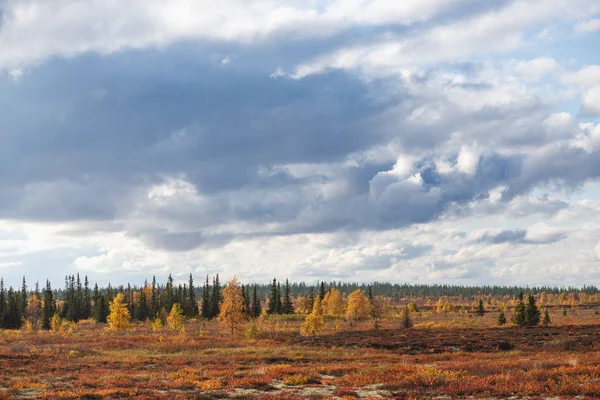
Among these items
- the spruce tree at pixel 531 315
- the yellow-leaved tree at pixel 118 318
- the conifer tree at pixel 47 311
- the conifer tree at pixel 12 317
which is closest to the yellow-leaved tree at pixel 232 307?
the yellow-leaved tree at pixel 118 318

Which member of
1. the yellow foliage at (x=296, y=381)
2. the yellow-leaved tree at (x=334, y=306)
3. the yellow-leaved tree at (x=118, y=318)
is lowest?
the yellow-leaved tree at (x=334, y=306)

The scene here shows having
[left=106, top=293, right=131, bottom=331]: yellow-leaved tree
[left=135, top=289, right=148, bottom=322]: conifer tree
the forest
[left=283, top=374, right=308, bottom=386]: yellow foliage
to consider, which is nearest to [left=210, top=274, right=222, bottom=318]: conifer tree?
[left=135, top=289, right=148, bottom=322]: conifer tree

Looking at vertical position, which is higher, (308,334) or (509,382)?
(509,382)

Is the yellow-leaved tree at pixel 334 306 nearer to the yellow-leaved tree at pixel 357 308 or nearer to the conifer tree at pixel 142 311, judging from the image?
the yellow-leaved tree at pixel 357 308

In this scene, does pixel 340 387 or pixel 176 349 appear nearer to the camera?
pixel 340 387

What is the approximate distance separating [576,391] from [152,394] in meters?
16.7

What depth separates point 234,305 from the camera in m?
69.8

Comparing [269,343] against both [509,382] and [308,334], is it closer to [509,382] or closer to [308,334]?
[308,334]

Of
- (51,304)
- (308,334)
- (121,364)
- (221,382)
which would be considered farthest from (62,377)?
(51,304)

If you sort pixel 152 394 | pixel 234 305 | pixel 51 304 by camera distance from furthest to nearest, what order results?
pixel 51 304
pixel 234 305
pixel 152 394

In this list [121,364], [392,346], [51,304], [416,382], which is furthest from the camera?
[51,304]

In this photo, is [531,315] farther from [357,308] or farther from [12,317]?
[12,317]

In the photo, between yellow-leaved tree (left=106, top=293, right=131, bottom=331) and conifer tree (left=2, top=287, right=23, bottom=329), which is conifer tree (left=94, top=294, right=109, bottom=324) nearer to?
conifer tree (left=2, top=287, right=23, bottom=329)

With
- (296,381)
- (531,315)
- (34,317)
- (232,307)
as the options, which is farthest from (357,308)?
(296,381)
